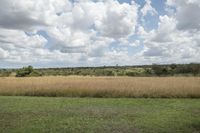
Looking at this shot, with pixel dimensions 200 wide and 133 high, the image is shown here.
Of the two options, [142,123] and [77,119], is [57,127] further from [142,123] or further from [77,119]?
[142,123]

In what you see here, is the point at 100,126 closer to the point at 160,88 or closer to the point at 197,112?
the point at 197,112

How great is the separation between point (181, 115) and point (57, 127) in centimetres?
538

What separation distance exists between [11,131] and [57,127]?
147 cm

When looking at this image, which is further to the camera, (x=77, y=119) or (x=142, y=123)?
(x=77, y=119)

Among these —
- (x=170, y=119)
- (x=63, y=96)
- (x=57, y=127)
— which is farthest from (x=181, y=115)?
(x=63, y=96)

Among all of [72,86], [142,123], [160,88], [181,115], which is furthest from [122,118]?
[72,86]

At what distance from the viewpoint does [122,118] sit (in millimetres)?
11859

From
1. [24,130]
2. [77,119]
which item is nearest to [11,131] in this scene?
[24,130]

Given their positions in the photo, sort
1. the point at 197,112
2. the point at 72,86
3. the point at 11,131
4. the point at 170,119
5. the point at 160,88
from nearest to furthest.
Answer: the point at 11,131
the point at 170,119
the point at 197,112
the point at 160,88
the point at 72,86

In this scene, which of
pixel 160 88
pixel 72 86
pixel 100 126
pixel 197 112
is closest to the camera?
pixel 100 126

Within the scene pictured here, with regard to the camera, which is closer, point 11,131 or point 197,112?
point 11,131

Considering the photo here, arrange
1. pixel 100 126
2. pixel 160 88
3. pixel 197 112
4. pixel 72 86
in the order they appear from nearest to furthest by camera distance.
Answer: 1. pixel 100 126
2. pixel 197 112
3. pixel 160 88
4. pixel 72 86

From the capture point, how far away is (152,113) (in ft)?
43.0

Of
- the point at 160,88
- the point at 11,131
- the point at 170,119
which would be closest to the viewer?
the point at 11,131
